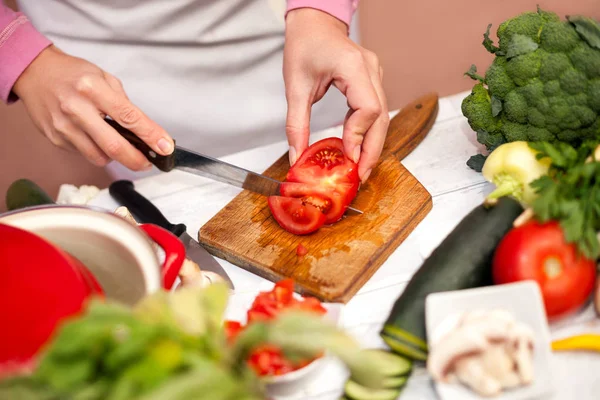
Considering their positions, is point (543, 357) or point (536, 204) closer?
point (543, 357)

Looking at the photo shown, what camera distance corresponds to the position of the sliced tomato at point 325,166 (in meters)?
1.47

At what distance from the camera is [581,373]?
998 millimetres

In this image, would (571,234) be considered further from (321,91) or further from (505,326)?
(321,91)

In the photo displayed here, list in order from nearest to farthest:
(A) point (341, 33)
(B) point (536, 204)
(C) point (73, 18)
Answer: (B) point (536, 204) → (A) point (341, 33) → (C) point (73, 18)

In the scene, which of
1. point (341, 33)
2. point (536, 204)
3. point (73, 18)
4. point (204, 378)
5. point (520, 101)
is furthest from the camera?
point (73, 18)

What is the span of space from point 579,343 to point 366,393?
0.39m

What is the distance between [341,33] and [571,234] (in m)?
0.87

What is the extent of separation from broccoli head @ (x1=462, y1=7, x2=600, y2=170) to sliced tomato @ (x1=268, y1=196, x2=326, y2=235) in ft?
1.58

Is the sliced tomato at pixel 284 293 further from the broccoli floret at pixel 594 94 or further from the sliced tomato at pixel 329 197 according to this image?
the broccoli floret at pixel 594 94

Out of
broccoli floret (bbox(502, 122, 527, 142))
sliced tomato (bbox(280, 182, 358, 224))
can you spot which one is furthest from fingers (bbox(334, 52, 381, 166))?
broccoli floret (bbox(502, 122, 527, 142))

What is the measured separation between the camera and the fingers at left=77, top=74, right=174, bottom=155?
1.42m

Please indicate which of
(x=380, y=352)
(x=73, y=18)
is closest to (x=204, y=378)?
(x=380, y=352)

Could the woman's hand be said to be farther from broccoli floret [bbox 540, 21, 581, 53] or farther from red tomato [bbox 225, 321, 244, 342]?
red tomato [bbox 225, 321, 244, 342]

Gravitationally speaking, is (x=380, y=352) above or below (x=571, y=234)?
below
